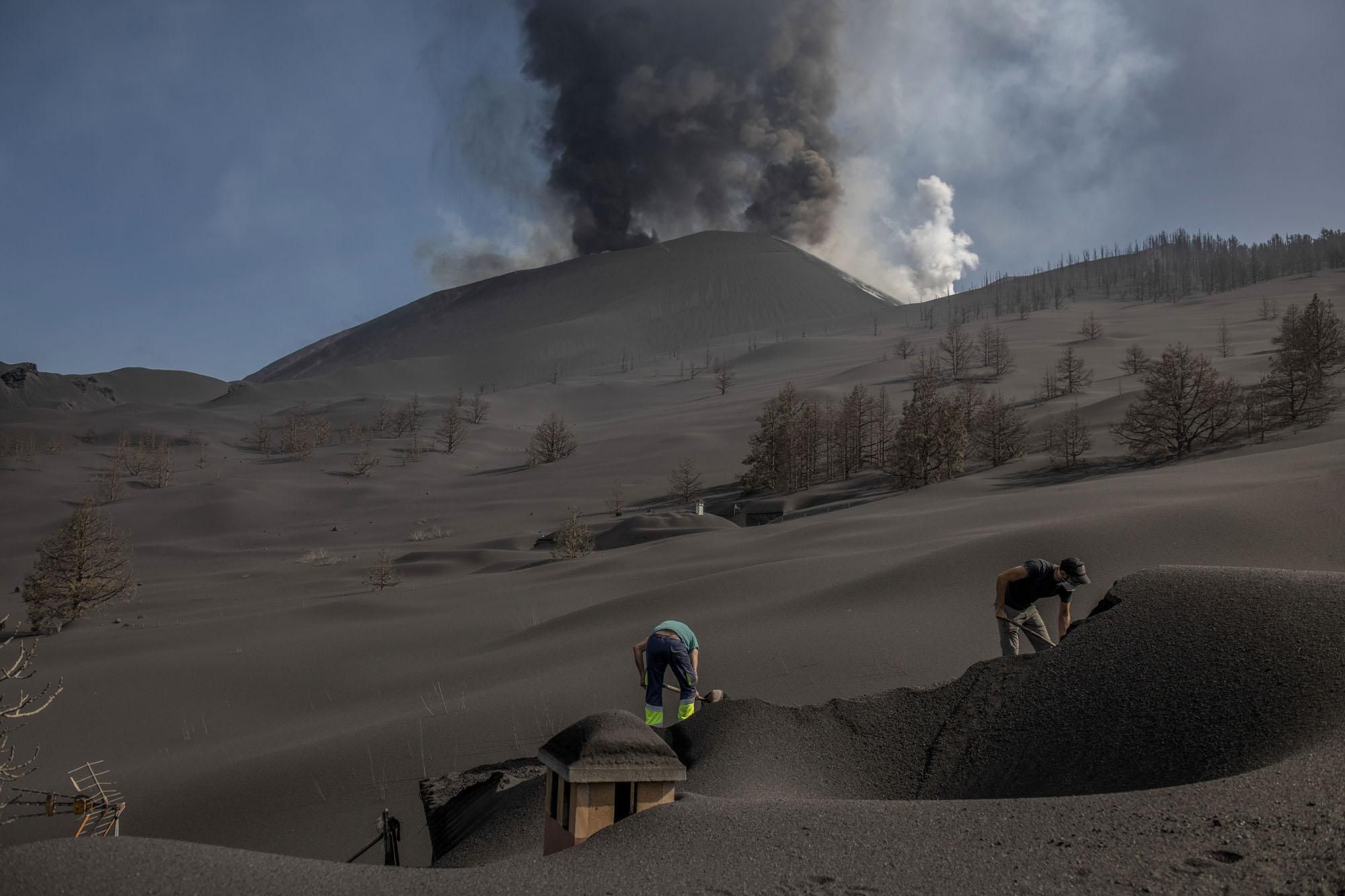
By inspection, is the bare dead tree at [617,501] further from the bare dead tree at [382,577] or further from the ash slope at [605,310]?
the ash slope at [605,310]

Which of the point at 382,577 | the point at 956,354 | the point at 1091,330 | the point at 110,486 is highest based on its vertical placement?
the point at 1091,330

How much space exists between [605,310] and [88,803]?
143 meters

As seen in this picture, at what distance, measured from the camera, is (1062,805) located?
4105 millimetres

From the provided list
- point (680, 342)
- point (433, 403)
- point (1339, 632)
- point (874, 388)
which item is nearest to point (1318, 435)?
point (1339, 632)

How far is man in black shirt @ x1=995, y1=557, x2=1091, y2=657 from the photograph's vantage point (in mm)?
7934

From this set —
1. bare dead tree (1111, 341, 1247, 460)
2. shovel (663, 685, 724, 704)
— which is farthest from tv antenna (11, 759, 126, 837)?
bare dead tree (1111, 341, 1247, 460)

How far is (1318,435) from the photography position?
86.2 ft

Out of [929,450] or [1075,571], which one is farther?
[929,450]

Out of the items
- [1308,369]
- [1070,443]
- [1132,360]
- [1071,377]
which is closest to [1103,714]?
[1070,443]

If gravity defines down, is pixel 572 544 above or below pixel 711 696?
below

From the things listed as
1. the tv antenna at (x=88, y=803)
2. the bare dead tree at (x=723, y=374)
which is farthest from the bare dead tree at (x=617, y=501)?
the bare dead tree at (x=723, y=374)

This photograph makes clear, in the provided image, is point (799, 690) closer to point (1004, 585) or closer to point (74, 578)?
point (1004, 585)

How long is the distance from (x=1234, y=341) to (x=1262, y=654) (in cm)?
7341

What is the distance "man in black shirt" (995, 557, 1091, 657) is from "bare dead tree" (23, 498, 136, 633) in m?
21.3
